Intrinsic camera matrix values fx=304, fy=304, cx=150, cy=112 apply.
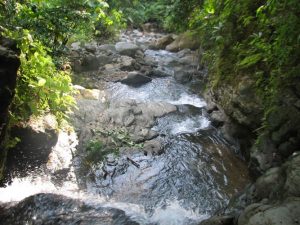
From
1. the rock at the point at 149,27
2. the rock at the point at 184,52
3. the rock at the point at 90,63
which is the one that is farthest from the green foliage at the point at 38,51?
the rock at the point at 149,27

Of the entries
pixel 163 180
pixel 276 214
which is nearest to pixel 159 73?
pixel 163 180

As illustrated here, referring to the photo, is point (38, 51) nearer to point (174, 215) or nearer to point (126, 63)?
point (174, 215)

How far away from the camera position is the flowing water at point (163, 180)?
473 centimetres

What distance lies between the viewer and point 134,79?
10336 mm

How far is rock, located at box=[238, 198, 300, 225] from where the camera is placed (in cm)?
278

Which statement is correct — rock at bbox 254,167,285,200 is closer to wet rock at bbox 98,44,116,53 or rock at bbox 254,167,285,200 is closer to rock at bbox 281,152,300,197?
rock at bbox 281,152,300,197

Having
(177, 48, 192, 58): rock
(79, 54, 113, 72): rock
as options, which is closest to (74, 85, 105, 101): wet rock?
(79, 54, 113, 72): rock

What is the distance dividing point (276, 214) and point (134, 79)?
795 centimetres

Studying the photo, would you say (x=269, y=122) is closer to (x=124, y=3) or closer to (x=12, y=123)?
(x=12, y=123)

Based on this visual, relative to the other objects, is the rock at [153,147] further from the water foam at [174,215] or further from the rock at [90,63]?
the rock at [90,63]

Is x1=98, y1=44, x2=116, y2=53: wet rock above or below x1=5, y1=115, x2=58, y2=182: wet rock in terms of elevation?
above

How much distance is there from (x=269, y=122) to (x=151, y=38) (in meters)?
13.5

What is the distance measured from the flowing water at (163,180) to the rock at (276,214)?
5.28 feet

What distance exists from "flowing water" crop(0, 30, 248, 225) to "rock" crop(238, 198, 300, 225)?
161cm
